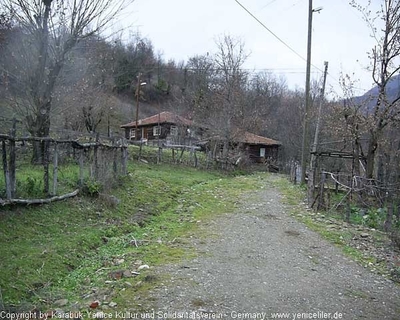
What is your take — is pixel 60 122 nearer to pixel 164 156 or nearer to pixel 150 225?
pixel 164 156

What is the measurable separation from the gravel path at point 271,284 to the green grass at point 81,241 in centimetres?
58

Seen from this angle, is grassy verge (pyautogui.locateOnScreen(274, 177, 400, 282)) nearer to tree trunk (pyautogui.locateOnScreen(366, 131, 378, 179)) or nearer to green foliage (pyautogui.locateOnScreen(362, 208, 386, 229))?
green foliage (pyautogui.locateOnScreen(362, 208, 386, 229))

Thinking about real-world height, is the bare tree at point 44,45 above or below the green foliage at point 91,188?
above

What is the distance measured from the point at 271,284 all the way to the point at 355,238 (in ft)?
13.1

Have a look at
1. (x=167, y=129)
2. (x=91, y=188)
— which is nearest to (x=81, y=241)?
(x=91, y=188)

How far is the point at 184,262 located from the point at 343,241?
401 cm

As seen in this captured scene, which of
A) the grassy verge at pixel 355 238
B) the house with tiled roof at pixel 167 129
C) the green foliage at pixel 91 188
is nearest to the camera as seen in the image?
the grassy verge at pixel 355 238

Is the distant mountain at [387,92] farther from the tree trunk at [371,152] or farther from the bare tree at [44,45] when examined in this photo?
the bare tree at [44,45]

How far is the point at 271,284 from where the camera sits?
5.34m

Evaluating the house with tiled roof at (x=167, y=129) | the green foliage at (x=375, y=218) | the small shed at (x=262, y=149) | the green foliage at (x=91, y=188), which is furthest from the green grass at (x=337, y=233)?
the small shed at (x=262, y=149)

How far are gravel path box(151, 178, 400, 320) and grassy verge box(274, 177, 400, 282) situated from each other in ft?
0.96

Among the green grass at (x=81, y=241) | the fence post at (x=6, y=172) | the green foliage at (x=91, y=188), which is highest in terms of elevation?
the fence post at (x=6, y=172)

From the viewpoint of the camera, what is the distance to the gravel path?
177 inches

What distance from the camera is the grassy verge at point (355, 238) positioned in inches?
261
